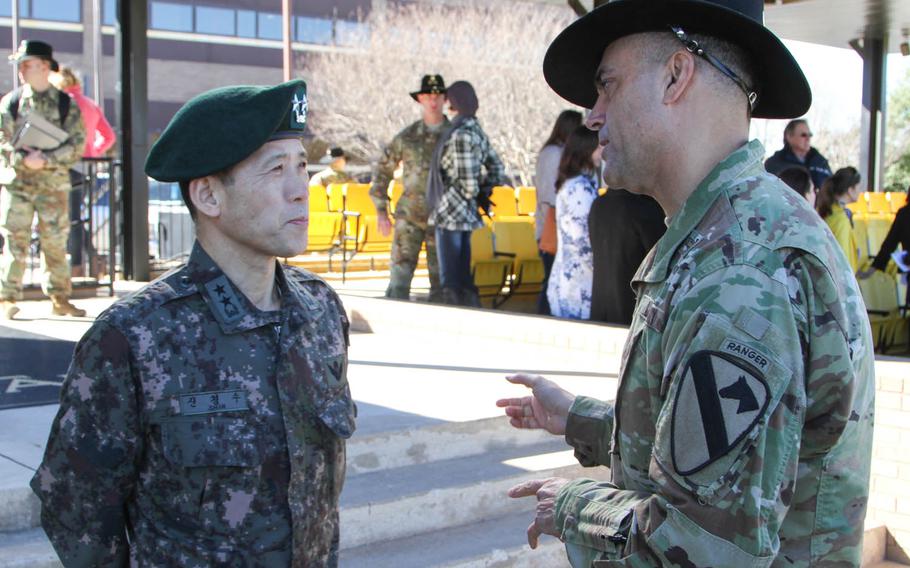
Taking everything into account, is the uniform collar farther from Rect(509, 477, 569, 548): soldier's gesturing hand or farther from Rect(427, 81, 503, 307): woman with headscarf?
Rect(427, 81, 503, 307): woman with headscarf

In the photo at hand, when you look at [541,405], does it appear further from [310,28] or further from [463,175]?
[310,28]

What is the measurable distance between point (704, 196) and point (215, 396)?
1.05m

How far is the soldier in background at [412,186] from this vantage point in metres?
9.86

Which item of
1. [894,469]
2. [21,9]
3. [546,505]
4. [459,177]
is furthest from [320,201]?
[21,9]

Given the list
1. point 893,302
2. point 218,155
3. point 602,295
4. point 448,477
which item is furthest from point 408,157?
point 218,155

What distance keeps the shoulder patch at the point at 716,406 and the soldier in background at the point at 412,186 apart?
8.36 metres

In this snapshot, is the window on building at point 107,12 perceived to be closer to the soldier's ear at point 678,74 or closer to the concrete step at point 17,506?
the concrete step at point 17,506

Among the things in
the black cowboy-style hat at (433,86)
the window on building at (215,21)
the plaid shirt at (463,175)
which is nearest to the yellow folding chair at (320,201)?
the black cowboy-style hat at (433,86)

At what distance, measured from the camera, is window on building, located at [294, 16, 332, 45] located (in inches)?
1649

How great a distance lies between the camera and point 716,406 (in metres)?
1.50

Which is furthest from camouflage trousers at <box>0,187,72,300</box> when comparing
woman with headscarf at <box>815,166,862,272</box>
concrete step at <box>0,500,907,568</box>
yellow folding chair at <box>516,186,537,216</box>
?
yellow folding chair at <box>516,186,537,216</box>

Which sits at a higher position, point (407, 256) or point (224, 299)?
point (224, 299)

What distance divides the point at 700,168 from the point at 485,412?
13.7ft

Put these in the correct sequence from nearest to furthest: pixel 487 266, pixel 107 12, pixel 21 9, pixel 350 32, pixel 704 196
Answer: pixel 704 196 < pixel 487 266 < pixel 21 9 < pixel 350 32 < pixel 107 12
